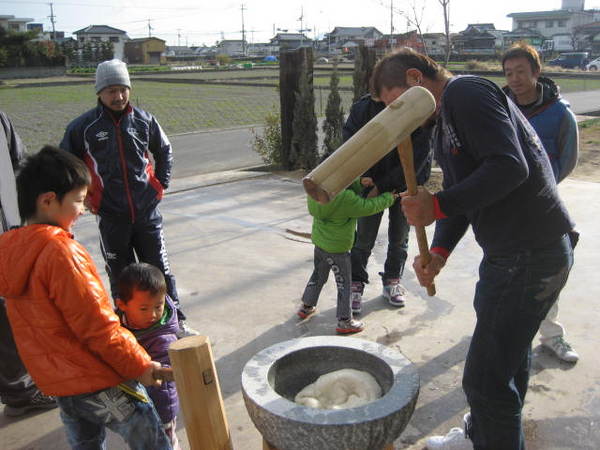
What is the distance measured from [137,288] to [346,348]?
94 centimetres

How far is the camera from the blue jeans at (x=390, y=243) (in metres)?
4.20

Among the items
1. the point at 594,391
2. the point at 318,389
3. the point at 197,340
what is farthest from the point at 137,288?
the point at 594,391

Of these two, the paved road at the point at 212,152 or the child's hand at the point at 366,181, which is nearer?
the child's hand at the point at 366,181

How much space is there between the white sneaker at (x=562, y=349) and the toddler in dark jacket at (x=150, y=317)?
227 cm

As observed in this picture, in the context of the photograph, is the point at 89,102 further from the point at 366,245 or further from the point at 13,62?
the point at 13,62

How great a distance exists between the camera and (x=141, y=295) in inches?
96.3

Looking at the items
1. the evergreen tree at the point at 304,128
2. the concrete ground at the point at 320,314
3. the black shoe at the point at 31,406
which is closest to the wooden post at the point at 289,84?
the evergreen tree at the point at 304,128

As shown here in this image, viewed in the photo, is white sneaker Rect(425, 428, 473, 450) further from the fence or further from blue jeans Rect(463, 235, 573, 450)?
the fence

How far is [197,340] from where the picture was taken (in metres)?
1.86

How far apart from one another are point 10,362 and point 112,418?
47.3 inches

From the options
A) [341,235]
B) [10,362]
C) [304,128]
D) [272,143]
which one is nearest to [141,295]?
[10,362]

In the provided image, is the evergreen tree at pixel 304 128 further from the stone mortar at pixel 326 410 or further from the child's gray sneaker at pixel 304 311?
the stone mortar at pixel 326 410

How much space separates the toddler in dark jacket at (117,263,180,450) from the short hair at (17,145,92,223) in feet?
1.73

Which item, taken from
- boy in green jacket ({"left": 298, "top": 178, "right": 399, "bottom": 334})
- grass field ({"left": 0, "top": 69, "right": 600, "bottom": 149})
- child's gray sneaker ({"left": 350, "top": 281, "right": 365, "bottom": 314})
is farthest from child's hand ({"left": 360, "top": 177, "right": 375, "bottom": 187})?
→ grass field ({"left": 0, "top": 69, "right": 600, "bottom": 149})
